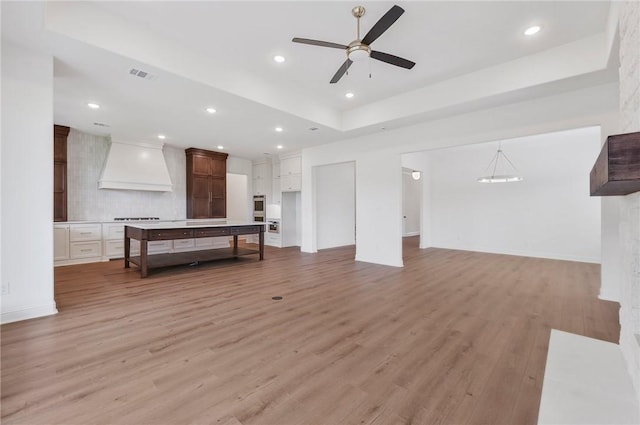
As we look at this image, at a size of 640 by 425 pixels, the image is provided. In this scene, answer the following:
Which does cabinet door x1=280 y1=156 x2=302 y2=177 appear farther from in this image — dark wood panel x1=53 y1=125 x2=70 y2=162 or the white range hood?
dark wood panel x1=53 y1=125 x2=70 y2=162

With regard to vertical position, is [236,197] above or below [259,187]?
below

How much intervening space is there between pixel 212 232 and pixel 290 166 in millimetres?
3421

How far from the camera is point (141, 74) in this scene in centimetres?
346

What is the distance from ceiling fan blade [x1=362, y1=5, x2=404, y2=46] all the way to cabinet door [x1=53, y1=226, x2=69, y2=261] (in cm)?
665

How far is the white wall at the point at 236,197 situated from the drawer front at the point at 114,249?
4351 millimetres

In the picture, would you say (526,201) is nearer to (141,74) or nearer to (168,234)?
(168,234)

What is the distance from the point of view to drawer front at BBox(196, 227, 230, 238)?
206 inches

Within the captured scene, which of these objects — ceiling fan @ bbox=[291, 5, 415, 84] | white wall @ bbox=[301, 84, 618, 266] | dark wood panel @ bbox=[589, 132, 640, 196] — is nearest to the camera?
dark wood panel @ bbox=[589, 132, 640, 196]

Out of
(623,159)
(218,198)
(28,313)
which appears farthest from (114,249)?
(623,159)

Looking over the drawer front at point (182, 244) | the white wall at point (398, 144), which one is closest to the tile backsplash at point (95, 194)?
the drawer front at point (182, 244)

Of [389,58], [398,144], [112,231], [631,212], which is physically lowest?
[112,231]

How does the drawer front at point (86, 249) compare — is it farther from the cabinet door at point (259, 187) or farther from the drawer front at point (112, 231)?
the cabinet door at point (259, 187)

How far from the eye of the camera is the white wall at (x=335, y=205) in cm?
802

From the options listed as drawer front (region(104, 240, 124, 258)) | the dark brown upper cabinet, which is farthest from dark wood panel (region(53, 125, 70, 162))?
drawer front (region(104, 240, 124, 258))
